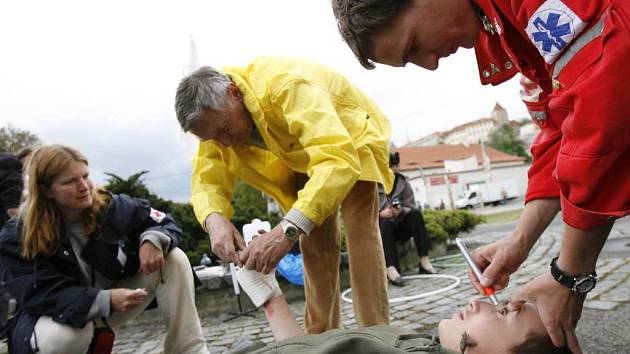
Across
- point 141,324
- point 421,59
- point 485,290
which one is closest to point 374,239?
point 485,290

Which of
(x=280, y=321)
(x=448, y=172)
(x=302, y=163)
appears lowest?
(x=448, y=172)

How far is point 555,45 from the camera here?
1031mm

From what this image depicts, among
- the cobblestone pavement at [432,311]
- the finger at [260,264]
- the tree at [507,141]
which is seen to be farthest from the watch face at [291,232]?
the tree at [507,141]

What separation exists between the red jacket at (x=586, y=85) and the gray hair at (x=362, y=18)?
0.23 meters

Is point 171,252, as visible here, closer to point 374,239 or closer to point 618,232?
point 374,239

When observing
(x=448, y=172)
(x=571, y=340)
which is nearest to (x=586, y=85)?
(x=571, y=340)

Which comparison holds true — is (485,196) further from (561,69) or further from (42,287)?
(561,69)

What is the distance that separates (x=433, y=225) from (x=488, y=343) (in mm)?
5982

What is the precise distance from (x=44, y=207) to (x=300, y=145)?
173 centimetres

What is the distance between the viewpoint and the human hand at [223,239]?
2.31 meters

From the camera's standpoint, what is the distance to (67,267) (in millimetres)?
2936

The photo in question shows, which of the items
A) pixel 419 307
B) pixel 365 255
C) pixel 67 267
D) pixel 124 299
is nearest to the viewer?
pixel 365 255

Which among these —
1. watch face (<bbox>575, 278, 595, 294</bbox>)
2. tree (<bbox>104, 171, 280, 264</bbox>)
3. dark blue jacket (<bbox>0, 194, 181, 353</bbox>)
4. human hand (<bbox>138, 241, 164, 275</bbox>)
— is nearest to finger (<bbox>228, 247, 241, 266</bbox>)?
human hand (<bbox>138, 241, 164, 275</bbox>)

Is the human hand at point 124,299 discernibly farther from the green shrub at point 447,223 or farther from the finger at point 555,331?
the green shrub at point 447,223
